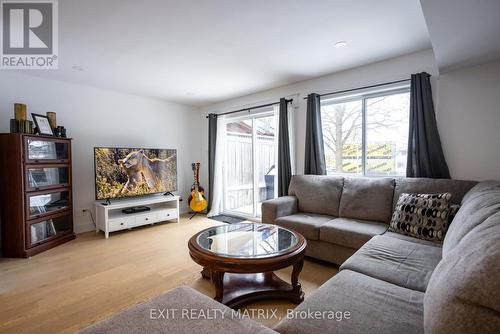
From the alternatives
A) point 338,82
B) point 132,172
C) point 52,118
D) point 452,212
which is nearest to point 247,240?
Answer: point 452,212

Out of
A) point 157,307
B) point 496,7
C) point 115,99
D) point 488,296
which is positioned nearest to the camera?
point 488,296

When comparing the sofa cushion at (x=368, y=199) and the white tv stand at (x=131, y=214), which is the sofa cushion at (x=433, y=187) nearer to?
the sofa cushion at (x=368, y=199)

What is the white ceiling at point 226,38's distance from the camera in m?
1.92

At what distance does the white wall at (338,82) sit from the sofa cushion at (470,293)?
8.45ft

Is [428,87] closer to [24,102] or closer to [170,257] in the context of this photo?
[170,257]

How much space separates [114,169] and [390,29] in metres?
4.06

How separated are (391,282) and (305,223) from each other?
1.31 metres

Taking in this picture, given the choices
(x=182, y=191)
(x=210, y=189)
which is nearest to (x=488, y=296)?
(x=210, y=189)

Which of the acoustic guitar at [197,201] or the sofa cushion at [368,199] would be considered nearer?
the sofa cushion at [368,199]

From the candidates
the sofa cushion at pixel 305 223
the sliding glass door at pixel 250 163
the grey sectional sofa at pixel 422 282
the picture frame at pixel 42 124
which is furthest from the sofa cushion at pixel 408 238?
the picture frame at pixel 42 124

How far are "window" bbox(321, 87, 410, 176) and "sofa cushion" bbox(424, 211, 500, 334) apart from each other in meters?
2.43

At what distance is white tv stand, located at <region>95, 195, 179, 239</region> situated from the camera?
11.9 feet

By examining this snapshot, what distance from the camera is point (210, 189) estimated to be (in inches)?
199

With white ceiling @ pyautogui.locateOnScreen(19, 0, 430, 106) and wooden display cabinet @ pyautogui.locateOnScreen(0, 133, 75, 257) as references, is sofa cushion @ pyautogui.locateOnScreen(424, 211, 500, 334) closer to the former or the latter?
white ceiling @ pyautogui.locateOnScreen(19, 0, 430, 106)
